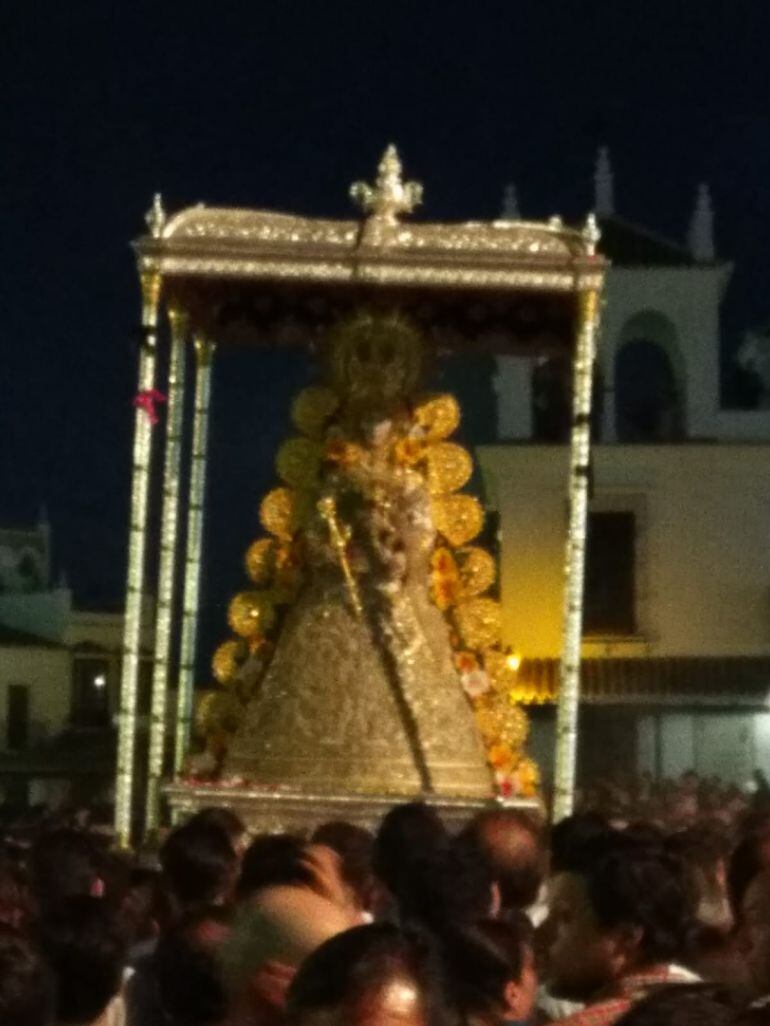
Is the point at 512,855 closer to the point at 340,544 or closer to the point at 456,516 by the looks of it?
the point at 340,544

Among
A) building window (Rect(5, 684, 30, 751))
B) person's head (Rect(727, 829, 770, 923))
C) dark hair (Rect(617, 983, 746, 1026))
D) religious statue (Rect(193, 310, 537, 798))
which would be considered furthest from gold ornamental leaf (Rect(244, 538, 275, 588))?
building window (Rect(5, 684, 30, 751))

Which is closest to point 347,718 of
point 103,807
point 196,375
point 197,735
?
point 197,735

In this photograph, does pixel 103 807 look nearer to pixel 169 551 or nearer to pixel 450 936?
pixel 169 551

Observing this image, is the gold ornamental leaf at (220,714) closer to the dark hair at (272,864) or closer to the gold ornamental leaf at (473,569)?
the gold ornamental leaf at (473,569)

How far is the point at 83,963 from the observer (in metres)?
5.17

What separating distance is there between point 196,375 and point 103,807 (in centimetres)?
419

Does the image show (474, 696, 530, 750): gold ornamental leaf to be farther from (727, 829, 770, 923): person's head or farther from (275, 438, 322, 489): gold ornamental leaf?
(727, 829, 770, 923): person's head

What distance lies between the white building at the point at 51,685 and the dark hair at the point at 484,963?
34.9 m

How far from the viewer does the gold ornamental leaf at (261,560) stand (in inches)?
637

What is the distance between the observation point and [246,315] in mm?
15977

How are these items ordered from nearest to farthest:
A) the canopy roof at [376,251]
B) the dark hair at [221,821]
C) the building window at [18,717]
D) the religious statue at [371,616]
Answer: the dark hair at [221,821] < the canopy roof at [376,251] < the religious statue at [371,616] < the building window at [18,717]

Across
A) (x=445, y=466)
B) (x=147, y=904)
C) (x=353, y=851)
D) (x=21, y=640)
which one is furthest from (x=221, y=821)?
(x=21, y=640)

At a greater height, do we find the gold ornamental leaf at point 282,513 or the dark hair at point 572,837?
the gold ornamental leaf at point 282,513

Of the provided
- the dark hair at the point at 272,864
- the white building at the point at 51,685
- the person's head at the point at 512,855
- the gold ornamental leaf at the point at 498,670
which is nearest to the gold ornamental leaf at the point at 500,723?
the gold ornamental leaf at the point at 498,670
